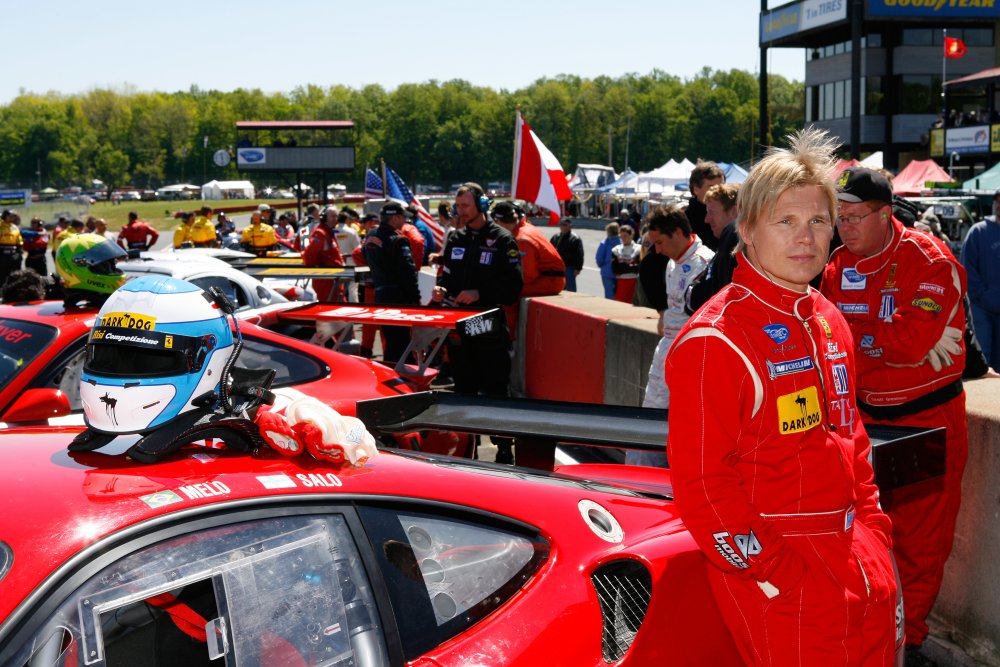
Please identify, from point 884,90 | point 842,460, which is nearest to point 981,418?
point 842,460

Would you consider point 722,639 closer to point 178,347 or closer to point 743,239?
point 743,239

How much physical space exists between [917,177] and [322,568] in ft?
104

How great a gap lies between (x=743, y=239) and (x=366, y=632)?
1.35m

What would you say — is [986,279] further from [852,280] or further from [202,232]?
→ [202,232]

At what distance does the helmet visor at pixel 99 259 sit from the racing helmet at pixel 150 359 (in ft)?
10.0

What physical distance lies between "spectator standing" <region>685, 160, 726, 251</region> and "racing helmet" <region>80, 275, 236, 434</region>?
3807mm

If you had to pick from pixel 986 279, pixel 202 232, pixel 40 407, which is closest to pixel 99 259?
pixel 40 407

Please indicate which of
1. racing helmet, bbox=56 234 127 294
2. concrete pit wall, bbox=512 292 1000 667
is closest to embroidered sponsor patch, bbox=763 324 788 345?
concrete pit wall, bbox=512 292 1000 667

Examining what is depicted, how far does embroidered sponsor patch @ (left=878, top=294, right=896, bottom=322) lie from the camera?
162 inches

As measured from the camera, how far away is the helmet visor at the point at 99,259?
229 inches

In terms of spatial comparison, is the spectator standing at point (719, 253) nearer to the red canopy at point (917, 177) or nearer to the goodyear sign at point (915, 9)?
the red canopy at point (917, 177)

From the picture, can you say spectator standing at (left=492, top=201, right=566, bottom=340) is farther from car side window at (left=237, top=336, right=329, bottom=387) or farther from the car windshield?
the car windshield

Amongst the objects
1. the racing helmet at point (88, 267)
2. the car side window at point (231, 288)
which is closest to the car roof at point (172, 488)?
the racing helmet at point (88, 267)

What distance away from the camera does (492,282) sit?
802 centimetres
